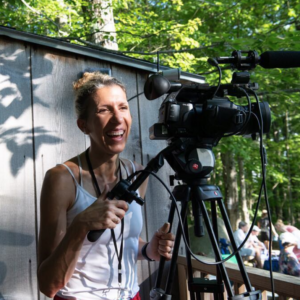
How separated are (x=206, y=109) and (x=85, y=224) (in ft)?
1.79

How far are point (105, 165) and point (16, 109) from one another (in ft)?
3.21

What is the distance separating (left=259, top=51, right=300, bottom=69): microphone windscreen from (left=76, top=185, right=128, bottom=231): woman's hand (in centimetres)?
62

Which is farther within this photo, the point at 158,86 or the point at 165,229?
the point at 165,229

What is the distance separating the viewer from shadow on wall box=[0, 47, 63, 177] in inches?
89.2

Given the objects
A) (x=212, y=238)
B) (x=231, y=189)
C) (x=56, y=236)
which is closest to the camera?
(x=212, y=238)

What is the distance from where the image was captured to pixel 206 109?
1251 millimetres

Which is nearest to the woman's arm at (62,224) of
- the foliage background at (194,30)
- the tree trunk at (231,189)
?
the foliage background at (194,30)

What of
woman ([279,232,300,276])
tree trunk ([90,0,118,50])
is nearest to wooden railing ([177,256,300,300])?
woman ([279,232,300,276])

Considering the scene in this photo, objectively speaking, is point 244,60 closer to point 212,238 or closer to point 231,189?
point 212,238

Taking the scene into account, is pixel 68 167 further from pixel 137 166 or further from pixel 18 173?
pixel 18 173

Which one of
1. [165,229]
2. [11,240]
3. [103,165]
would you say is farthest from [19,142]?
[165,229]

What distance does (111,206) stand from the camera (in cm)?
113

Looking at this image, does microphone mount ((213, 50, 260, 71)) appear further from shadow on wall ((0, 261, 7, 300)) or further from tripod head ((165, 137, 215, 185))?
shadow on wall ((0, 261, 7, 300))

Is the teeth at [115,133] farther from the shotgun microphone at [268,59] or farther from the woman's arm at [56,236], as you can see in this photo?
the shotgun microphone at [268,59]
